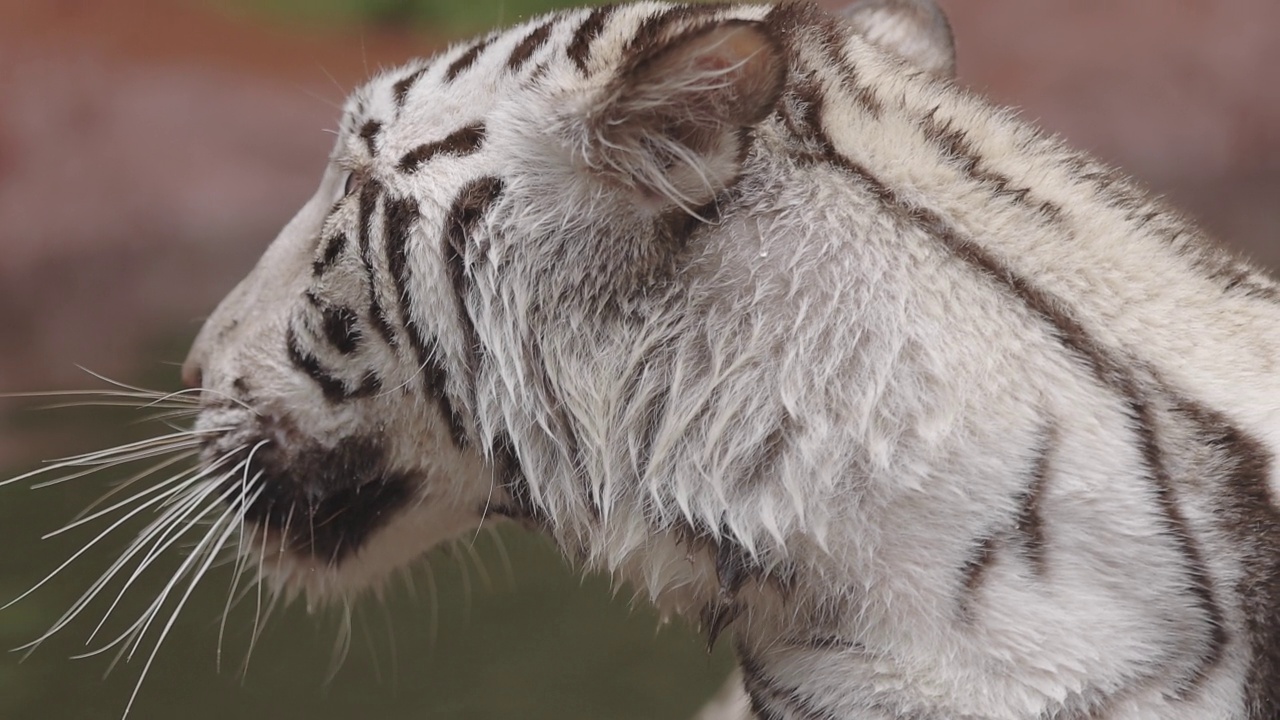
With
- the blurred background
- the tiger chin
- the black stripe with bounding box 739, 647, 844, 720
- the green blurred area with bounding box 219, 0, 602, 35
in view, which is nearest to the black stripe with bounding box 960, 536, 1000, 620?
the tiger chin

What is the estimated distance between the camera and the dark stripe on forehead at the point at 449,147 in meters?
0.88

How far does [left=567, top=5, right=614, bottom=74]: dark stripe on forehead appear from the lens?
2.64 ft

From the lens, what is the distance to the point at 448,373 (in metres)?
0.91

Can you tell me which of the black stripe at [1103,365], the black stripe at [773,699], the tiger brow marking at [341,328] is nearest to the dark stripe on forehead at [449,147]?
the tiger brow marking at [341,328]

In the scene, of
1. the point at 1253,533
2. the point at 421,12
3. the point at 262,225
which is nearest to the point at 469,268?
the point at 1253,533

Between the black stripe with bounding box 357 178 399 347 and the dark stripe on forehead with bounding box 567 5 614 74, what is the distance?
0.19 meters

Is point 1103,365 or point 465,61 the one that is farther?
point 465,61

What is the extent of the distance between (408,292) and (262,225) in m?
2.80

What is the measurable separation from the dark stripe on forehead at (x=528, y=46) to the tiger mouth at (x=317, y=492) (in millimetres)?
296

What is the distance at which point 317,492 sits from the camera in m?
1.04

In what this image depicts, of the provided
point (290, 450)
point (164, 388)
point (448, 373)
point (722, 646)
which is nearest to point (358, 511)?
point (290, 450)

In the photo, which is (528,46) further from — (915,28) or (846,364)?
(915,28)

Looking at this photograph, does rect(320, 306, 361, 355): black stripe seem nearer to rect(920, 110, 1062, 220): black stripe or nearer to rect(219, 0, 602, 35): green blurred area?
rect(920, 110, 1062, 220): black stripe

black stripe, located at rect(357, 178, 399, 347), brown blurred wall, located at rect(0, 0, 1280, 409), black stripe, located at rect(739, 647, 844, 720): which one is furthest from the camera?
brown blurred wall, located at rect(0, 0, 1280, 409)
